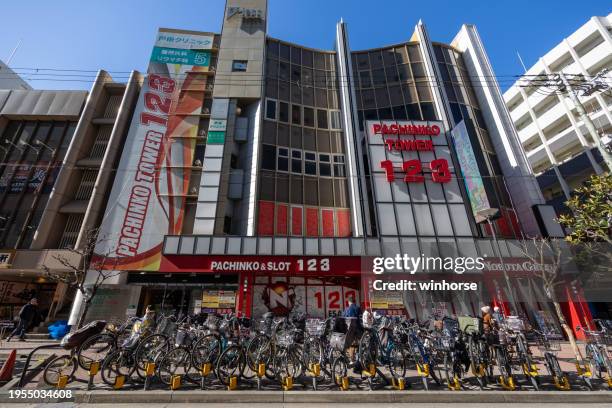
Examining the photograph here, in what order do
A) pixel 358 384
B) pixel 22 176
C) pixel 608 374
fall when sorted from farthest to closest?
1. pixel 22 176
2. pixel 608 374
3. pixel 358 384

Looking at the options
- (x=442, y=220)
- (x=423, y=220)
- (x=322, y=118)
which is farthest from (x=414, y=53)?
(x=423, y=220)

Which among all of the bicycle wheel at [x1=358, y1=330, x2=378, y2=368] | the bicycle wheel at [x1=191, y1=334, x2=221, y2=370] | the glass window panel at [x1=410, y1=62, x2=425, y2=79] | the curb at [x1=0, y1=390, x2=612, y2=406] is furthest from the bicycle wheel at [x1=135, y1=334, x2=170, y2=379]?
the glass window panel at [x1=410, y1=62, x2=425, y2=79]

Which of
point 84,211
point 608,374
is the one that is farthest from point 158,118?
point 608,374

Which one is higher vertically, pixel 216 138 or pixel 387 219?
pixel 216 138

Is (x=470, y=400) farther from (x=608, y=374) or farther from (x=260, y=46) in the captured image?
(x=260, y=46)

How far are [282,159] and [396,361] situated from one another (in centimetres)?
1765

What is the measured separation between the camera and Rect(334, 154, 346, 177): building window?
75.2ft

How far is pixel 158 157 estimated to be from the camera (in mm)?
21656

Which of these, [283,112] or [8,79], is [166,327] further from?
[8,79]

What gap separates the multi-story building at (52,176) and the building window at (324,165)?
54.8 ft

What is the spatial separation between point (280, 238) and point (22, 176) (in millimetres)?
22395

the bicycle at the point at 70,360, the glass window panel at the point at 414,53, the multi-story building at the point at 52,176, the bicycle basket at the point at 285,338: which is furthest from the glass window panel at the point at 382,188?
the multi-story building at the point at 52,176

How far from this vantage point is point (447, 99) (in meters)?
24.5

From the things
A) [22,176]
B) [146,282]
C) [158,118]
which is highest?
[158,118]
